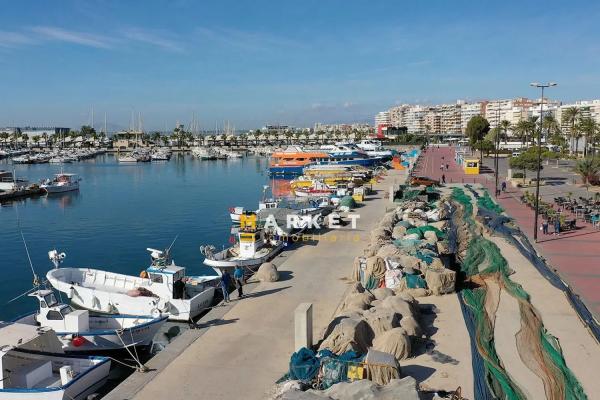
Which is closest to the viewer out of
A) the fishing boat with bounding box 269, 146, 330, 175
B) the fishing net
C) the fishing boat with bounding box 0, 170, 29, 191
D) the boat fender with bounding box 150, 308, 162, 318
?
the fishing net

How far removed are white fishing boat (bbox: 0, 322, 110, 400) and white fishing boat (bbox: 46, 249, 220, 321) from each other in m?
3.64

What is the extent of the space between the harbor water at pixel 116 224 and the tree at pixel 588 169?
27.1 m

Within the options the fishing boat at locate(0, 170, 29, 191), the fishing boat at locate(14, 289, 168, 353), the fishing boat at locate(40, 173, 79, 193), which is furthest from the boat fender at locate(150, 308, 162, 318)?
the fishing boat at locate(0, 170, 29, 191)

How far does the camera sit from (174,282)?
18.0 metres

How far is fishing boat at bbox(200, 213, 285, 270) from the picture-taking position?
A: 22.4 meters

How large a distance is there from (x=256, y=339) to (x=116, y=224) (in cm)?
2821

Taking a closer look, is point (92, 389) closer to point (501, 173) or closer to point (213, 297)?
Result: point (213, 297)

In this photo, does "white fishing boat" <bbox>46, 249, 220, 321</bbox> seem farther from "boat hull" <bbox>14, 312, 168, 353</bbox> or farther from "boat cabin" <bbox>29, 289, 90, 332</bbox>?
"boat cabin" <bbox>29, 289, 90, 332</bbox>

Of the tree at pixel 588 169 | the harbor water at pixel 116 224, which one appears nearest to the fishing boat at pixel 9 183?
the harbor water at pixel 116 224

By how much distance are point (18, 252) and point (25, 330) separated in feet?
66.3

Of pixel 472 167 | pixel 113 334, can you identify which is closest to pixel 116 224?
pixel 113 334

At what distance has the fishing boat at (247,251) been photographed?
73.6 feet

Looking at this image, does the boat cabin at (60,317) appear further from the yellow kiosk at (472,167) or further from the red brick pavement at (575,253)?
the yellow kiosk at (472,167)

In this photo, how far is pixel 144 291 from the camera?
18.0 meters
